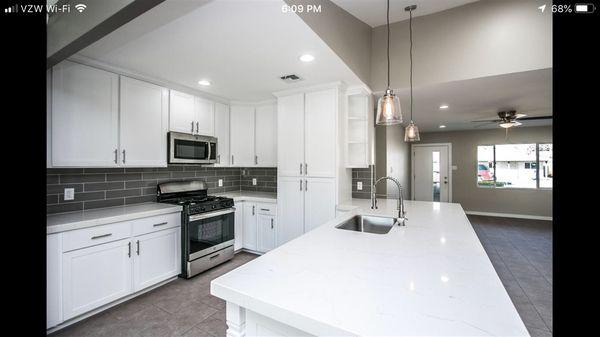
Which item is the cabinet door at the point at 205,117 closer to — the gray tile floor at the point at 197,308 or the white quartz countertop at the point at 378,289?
the gray tile floor at the point at 197,308

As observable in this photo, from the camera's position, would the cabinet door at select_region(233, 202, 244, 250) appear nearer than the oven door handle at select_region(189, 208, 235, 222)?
No

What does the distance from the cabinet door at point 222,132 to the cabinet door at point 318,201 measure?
139 cm

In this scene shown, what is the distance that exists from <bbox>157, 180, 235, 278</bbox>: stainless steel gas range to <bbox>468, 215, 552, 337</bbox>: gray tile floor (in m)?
3.17

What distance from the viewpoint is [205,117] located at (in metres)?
3.57

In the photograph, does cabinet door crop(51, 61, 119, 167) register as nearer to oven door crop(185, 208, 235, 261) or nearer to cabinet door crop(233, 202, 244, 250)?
oven door crop(185, 208, 235, 261)

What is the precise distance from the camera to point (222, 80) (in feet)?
9.78

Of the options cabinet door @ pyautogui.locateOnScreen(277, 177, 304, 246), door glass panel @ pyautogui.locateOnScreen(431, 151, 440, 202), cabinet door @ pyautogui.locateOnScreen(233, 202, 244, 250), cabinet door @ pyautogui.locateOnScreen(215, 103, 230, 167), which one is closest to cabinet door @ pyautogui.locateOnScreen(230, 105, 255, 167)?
cabinet door @ pyautogui.locateOnScreen(215, 103, 230, 167)

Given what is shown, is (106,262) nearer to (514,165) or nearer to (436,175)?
(436,175)

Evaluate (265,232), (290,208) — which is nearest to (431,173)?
(290,208)

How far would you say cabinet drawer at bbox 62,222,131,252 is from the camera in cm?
208

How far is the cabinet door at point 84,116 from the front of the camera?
2238 millimetres

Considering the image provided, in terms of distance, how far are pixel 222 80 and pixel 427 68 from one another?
93.9 inches

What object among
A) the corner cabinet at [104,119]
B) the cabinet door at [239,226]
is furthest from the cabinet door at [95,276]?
the cabinet door at [239,226]

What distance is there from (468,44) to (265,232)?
3326 mm
